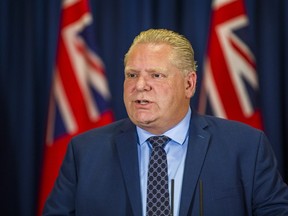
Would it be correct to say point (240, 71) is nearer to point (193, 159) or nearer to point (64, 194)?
point (193, 159)

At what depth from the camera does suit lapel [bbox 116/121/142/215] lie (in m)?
1.86

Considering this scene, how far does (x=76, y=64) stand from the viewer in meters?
3.19

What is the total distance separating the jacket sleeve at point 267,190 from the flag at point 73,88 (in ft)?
4.77

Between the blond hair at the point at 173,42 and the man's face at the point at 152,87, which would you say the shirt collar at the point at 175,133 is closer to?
the man's face at the point at 152,87

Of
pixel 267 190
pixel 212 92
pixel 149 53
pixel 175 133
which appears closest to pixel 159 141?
pixel 175 133

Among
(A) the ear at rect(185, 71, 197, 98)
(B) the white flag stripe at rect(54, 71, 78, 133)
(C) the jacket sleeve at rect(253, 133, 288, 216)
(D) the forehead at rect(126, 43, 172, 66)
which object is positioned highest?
(D) the forehead at rect(126, 43, 172, 66)

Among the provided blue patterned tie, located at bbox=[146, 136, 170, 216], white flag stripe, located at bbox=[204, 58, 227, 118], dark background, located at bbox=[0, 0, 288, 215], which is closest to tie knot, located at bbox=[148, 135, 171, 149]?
blue patterned tie, located at bbox=[146, 136, 170, 216]

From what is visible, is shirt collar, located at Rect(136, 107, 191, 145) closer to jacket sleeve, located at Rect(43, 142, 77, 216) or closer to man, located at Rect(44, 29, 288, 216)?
man, located at Rect(44, 29, 288, 216)

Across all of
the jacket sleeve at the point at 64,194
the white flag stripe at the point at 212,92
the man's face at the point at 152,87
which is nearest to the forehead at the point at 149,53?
the man's face at the point at 152,87

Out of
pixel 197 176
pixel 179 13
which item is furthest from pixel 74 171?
pixel 179 13

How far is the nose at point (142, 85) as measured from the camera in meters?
1.87

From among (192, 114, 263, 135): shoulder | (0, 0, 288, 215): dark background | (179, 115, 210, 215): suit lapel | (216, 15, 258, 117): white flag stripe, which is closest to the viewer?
(179, 115, 210, 215): suit lapel

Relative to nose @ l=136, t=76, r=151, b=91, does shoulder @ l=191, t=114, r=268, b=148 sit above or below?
below

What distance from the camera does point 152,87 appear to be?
1.89 metres
